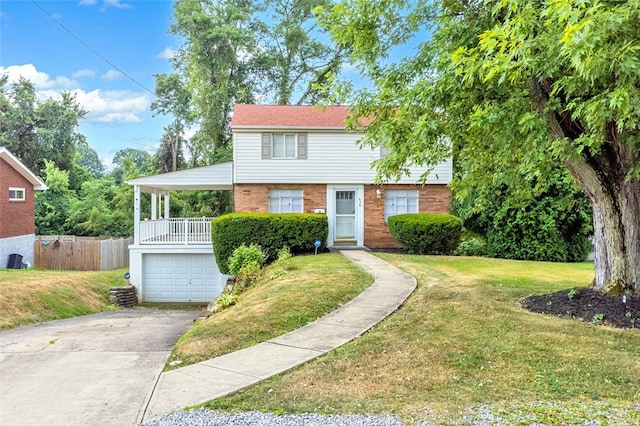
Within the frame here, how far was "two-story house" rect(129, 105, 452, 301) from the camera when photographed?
16.3 m

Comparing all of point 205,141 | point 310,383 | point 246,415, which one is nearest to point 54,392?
point 246,415

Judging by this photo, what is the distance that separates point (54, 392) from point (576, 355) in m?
5.48

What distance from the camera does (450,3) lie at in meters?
7.47

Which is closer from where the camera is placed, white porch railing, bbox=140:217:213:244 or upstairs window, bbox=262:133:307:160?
white porch railing, bbox=140:217:213:244

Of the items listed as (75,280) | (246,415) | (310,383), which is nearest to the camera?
(246,415)

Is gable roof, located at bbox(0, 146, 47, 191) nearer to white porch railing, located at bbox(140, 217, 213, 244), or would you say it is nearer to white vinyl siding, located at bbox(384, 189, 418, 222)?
white porch railing, located at bbox(140, 217, 213, 244)

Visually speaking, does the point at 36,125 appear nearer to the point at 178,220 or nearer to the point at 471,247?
the point at 178,220

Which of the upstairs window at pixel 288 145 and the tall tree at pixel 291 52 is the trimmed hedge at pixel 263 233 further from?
the tall tree at pixel 291 52

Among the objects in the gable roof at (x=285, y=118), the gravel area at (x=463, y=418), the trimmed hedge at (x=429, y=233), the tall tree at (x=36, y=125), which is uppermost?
the tall tree at (x=36, y=125)

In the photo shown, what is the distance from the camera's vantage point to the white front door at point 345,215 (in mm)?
17406

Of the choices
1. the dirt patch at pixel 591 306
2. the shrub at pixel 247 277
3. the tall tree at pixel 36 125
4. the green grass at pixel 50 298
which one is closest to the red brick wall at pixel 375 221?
the shrub at pixel 247 277

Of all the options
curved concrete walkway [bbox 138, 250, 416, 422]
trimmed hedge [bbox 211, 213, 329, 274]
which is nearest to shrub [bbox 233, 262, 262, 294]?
trimmed hedge [bbox 211, 213, 329, 274]

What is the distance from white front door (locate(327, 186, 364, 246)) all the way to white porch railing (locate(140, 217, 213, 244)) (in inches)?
187

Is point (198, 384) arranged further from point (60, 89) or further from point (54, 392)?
point (60, 89)
